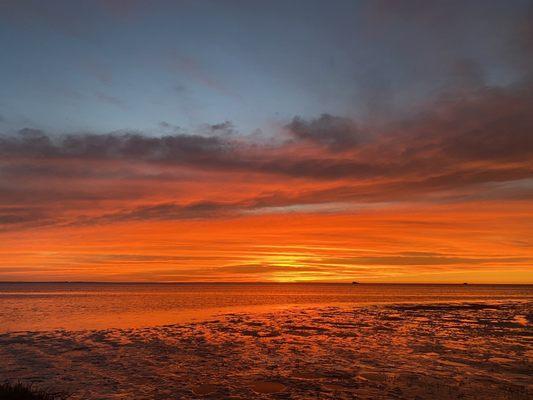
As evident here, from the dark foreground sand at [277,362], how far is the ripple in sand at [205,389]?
3.1 inches

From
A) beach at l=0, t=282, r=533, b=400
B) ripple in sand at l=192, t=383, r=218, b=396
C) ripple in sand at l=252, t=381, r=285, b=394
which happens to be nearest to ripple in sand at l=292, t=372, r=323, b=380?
beach at l=0, t=282, r=533, b=400

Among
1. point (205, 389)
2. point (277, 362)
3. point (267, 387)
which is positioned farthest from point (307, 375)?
point (205, 389)

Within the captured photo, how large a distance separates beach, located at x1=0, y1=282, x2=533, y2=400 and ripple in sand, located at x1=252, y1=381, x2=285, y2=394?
0.14ft

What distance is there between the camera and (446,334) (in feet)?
120

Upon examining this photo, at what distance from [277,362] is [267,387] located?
17.7ft

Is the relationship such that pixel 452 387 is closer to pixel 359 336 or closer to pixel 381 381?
pixel 381 381

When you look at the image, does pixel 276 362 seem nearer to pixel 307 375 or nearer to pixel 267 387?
pixel 307 375

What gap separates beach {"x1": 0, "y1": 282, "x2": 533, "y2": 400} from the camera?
1889 centimetres

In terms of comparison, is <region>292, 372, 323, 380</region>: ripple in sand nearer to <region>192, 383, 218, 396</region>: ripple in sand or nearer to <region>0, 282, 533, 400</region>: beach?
<region>0, 282, 533, 400</region>: beach

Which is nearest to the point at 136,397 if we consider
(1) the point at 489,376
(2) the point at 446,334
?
(1) the point at 489,376

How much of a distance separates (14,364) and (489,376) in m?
23.5

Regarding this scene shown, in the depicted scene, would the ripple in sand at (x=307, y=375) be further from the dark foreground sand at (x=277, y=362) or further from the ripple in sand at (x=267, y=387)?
the ripple in sand at (x=267, y=387)

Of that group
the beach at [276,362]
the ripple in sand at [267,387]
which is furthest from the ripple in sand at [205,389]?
the ripple in sand at [267,387]

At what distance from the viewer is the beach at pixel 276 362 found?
18.9m
